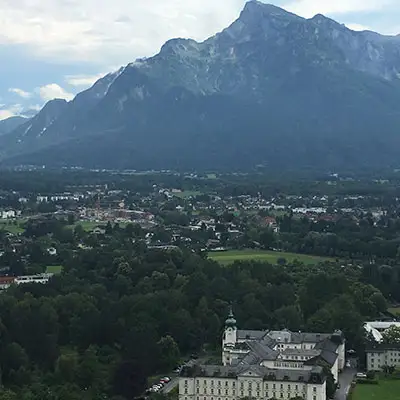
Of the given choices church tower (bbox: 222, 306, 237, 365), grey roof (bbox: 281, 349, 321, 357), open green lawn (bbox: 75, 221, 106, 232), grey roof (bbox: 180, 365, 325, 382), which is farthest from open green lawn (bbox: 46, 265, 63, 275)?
grey roof (bbox: 180, 365, 325, 382)

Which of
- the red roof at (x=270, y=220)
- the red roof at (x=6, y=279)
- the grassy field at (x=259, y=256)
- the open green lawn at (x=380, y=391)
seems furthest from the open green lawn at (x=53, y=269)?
the open green lawn at (x=380, y=391)

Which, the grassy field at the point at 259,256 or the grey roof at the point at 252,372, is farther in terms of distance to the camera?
the grassy field at the point at 259,256

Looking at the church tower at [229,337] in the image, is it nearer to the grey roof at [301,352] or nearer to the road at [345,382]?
the grey roof at [301,352]

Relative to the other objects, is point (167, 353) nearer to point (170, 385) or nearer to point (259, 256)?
point (170, 385)

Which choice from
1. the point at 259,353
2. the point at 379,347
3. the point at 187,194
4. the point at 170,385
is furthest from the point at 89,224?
the point at 259,353

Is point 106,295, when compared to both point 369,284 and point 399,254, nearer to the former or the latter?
point 369,284

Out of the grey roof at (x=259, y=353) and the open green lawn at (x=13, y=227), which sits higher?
the grey roof at (x=259, y=353)
